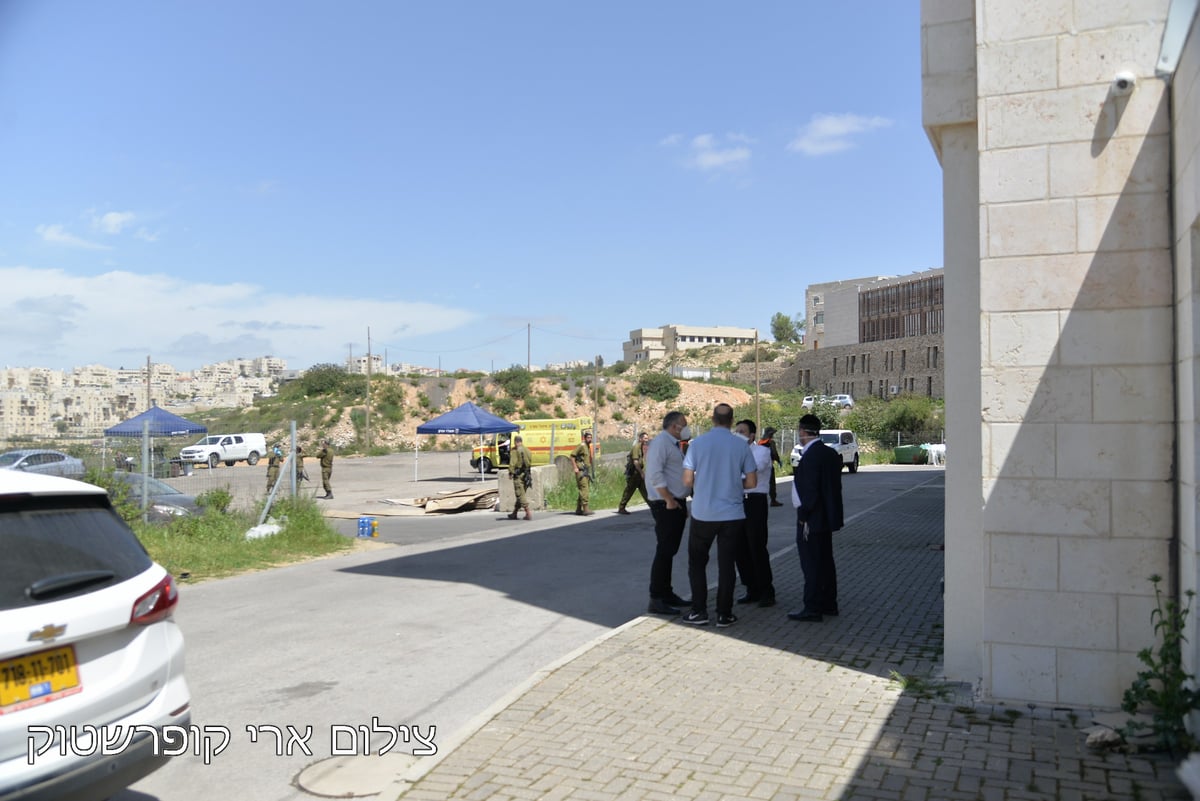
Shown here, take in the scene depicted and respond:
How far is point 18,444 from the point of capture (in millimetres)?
12992

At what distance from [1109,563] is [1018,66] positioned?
A: 9.80ft

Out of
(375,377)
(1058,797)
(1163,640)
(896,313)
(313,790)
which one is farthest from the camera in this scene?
(896,313)

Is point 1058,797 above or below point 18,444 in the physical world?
below

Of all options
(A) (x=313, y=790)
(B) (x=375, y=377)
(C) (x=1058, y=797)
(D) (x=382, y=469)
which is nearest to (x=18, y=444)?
(A) (x=313, y=790)

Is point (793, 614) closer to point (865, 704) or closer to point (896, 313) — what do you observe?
point (865, 704)

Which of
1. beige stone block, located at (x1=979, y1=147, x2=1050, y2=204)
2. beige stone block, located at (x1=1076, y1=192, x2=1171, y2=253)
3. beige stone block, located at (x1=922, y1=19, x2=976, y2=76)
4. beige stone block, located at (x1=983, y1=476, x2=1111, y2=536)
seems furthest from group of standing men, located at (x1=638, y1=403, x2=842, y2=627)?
beige stone block, located at (x1=1076, y1=192, x2=1171, y2=253)

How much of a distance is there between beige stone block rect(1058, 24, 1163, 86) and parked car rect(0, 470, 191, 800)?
5638 millimetres

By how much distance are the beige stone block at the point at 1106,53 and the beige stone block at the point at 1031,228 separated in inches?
29.3

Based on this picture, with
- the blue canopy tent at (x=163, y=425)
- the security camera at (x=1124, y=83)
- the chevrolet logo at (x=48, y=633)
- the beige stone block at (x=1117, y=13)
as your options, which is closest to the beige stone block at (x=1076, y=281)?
the security camera at (x=1124, y=83)

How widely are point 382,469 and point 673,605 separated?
34.5m

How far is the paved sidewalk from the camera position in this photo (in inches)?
177

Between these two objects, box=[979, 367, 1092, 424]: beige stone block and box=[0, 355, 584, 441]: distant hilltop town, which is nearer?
box=[979, 367, 1092, 424]: beige stone block

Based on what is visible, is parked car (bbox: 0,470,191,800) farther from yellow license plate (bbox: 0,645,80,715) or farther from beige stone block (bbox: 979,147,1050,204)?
beige stone block (bbox: 979,147,1050,204)

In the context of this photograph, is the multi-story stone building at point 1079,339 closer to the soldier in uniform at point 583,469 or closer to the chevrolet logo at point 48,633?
the chevrolet logo at point 48,633
